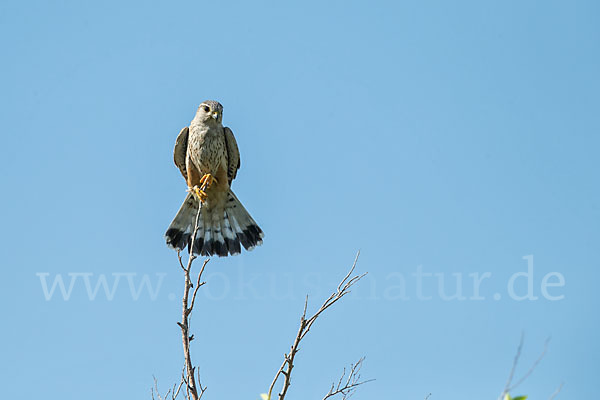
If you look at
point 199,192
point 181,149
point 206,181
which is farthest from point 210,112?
point 199,192

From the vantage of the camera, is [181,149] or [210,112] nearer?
[210,112]

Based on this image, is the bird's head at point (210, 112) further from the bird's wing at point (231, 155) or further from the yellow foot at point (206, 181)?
the yellow foot at point (206, 181)

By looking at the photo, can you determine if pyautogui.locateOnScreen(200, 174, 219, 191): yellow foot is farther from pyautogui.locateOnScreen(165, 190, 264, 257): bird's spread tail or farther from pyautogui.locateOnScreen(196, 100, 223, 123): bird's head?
pyautogui.locateOnScreen(196, 100, 223, 123): bird's head

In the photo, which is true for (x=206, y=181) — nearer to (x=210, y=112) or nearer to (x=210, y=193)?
(x=210, y=193)

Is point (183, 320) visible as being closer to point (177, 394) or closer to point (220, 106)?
point (177, 394)

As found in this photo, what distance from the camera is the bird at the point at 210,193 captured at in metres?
5.99

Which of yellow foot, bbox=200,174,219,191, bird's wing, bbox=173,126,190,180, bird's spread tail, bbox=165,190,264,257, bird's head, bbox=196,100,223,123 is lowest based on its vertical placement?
bird's spread tail, bbox=165,190,264,257

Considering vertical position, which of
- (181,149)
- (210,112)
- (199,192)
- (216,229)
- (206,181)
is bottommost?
(216,229)

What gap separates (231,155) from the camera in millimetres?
6238

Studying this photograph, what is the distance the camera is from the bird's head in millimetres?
5938

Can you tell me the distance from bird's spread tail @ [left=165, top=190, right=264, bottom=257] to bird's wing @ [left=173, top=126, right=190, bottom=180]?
0.31 meters

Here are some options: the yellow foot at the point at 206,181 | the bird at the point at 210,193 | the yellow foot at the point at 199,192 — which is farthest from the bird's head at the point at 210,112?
the yellow foot at the point at 199,192

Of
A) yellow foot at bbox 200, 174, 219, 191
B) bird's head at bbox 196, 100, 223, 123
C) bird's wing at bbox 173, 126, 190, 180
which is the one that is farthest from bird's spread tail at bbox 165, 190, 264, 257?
bird's head at bbox 196, 100, 223, 123

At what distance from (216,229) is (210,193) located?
0.34m
